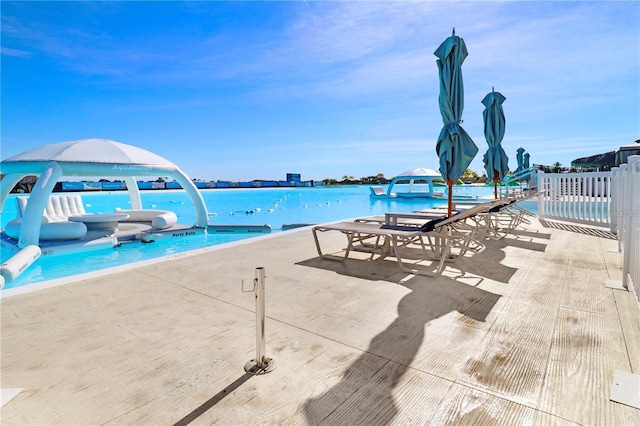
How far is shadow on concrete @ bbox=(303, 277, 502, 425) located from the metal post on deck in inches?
16.7

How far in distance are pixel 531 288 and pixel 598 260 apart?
195 centimetres

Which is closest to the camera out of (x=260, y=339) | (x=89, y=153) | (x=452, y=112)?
(x=260, y=339)

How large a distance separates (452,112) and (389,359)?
4.08 metres

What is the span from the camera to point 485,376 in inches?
73.1

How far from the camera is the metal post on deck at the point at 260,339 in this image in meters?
1.92

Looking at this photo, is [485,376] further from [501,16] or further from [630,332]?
[501,16]

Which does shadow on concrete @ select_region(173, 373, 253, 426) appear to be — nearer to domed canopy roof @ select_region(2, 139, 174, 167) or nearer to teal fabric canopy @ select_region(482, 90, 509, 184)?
teal fabric canopy @ select_region(482, 90, 509, 184)

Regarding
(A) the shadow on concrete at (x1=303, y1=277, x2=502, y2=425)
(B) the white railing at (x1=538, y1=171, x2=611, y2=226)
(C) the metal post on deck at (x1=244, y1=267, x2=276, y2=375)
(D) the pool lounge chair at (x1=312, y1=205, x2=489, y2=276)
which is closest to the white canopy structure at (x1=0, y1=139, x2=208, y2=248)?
(D) the pool lounge chair at (x1=312, y1=205, x2=489, y2=276)

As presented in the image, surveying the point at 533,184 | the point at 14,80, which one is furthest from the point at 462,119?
the point at 14,80

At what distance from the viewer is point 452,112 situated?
488 centimetres

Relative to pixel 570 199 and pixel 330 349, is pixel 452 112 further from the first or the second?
pixel 570 199

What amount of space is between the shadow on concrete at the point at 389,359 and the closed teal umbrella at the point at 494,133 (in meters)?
5.64

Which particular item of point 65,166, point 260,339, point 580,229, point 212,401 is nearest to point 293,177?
point 65,166

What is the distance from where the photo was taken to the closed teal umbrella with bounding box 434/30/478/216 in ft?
15.7
